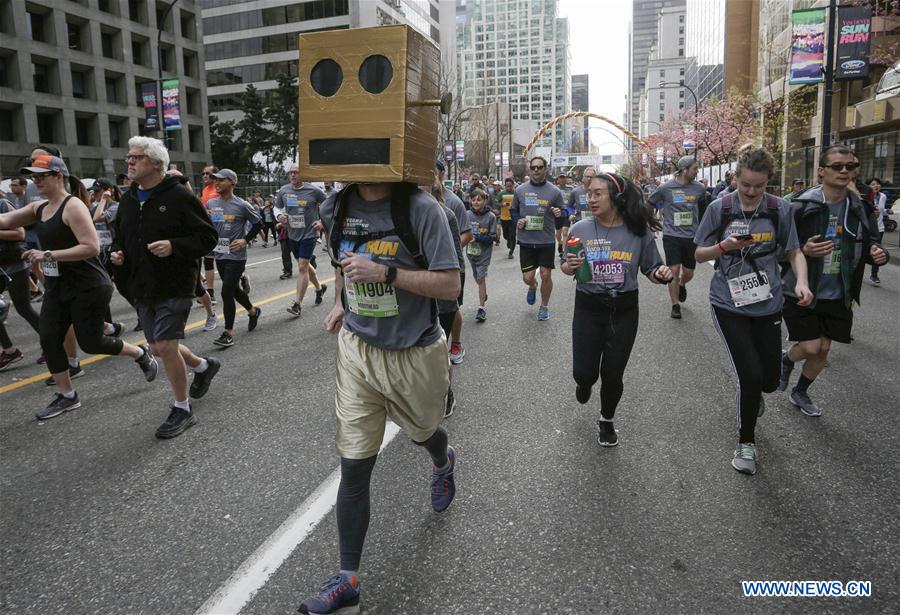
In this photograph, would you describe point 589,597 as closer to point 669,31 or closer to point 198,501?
point 198,501

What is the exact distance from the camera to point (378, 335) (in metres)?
2.86

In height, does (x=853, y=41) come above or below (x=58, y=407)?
above

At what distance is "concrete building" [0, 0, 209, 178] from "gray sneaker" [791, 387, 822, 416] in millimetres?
42736

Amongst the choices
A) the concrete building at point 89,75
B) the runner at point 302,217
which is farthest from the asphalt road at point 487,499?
the concrete building at point 89,75

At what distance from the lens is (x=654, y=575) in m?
2.85

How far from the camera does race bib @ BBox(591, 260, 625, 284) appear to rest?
425 cm

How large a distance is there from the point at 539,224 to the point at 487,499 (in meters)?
5.63

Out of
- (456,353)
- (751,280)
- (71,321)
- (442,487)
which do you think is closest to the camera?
(442,487)

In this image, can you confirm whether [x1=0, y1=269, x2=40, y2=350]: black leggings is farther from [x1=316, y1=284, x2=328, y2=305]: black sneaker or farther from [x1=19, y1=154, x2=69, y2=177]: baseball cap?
[x1=316, y1=284, x2=328, y2=305]: black sneaker

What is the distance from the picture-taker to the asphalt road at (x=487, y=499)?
2.79 meters

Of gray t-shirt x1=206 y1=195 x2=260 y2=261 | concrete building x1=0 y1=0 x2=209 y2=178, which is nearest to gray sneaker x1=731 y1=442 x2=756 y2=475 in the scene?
gray t-shirt x1=206 y1=195 x2=260 y2=261

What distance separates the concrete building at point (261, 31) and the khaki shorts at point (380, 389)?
238 feet

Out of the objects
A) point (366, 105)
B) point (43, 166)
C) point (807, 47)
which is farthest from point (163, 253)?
point (807, 47)

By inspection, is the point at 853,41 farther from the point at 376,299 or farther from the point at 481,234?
the point at 376,299
